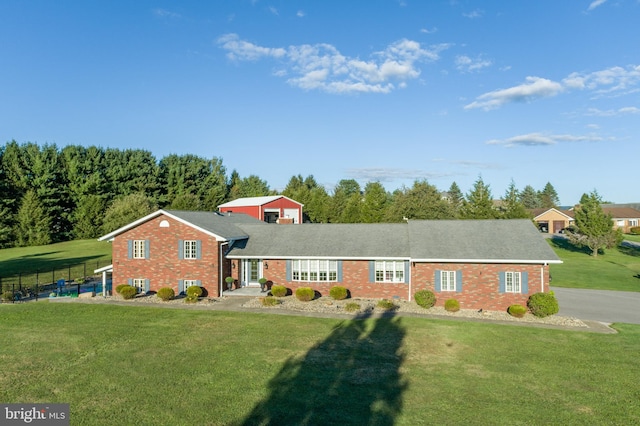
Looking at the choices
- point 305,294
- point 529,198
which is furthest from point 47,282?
point 529,198

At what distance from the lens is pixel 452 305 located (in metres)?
24.0

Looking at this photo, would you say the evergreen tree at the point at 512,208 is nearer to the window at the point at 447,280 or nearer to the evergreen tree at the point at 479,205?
the evergreen tree at the point at 479,205

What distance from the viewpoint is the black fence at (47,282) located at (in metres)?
29.0

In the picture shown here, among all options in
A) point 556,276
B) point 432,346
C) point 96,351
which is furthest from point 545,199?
point 96,351

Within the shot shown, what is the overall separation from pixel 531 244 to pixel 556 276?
1700 centimetres

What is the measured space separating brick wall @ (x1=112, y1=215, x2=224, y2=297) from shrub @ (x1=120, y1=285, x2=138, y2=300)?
167cm

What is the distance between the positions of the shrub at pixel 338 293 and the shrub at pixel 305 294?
1.36 metres

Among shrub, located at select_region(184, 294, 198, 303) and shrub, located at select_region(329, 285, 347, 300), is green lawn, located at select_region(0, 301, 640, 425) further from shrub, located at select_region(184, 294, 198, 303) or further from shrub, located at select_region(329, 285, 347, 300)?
shrub, located at select_region(329, 285, 347, 300)

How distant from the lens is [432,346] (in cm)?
1744

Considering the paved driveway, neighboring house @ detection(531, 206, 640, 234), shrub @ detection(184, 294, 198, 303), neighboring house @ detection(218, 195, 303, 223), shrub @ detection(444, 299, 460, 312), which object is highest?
neighboring house @ detection(218, 195, 303, 223)

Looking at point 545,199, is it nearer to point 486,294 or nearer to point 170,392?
point 486,294

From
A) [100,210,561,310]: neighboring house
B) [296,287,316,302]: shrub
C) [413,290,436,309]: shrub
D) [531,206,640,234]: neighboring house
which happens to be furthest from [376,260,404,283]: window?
[531,206,640,234]: neighboring house

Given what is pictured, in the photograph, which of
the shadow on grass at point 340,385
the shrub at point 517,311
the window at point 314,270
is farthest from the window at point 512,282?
the window at point 314,270

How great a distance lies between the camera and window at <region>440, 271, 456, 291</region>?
25.6 metres
